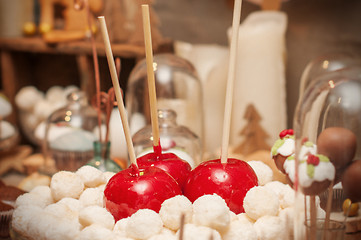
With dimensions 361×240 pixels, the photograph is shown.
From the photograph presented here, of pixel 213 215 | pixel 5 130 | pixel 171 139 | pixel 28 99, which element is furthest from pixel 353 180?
pixel 28 99

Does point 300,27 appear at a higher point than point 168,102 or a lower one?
higher

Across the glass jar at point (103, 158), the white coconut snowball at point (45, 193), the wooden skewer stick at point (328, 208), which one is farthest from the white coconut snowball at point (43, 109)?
the wooden skewer stick at point (328, 208)

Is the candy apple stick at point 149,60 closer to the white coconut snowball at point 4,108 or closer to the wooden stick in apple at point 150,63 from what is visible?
the wooden stick in apple at point 150,63

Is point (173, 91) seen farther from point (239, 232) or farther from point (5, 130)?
point (239, 232)

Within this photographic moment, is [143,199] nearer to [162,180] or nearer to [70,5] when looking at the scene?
[162,180]

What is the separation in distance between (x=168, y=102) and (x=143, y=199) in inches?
27.5

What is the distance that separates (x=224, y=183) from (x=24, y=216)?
215 millimetres

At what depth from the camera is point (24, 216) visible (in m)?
0.49

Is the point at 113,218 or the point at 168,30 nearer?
the point at 113,218

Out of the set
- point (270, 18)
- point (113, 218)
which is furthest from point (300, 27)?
point (113, 218)

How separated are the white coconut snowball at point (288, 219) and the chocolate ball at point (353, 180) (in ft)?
0.23

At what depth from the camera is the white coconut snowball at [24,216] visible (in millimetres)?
482

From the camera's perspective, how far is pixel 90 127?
45.6 inches

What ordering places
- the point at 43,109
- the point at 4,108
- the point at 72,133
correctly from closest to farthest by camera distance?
the point at 72,133 < the point at 4,108 < the point at 43,109
